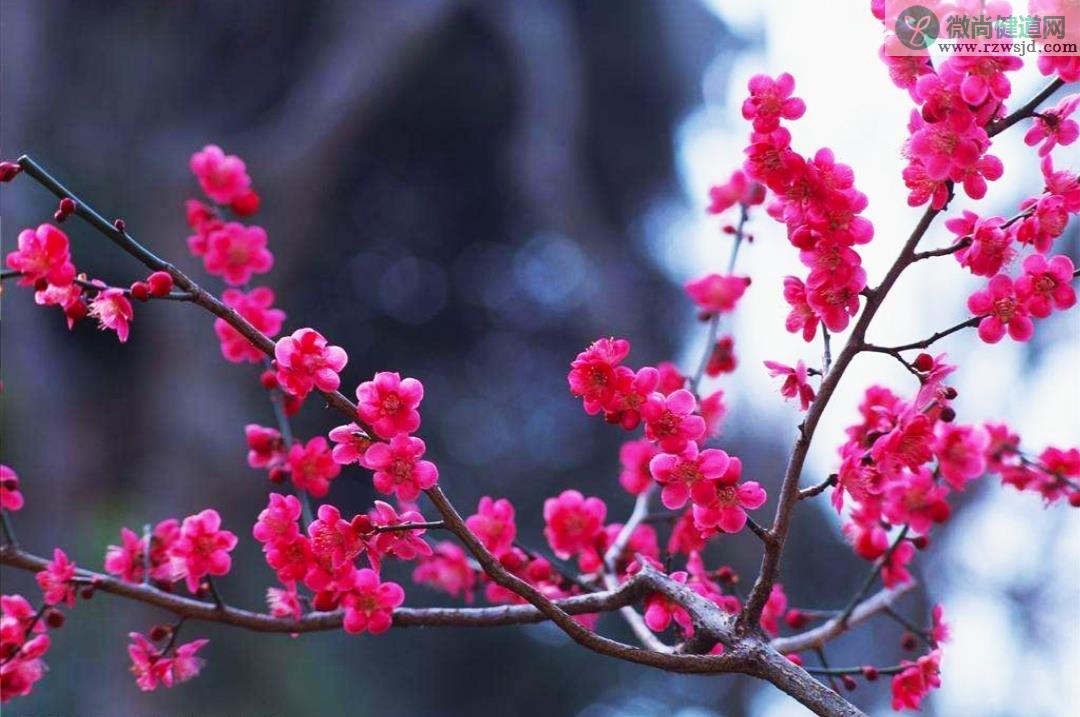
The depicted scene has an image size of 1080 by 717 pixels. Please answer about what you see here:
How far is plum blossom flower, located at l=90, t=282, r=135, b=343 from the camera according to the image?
748 mm

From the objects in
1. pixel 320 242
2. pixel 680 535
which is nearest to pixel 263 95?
pixel 320 242

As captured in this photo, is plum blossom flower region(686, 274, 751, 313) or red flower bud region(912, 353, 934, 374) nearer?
red flower bud region(912, 353, 934, 374)

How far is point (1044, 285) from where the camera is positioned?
0.77 meters

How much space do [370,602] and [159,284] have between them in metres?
0.33

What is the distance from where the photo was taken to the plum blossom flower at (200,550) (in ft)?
2.98

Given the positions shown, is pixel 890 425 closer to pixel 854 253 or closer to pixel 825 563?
pixel 854 253

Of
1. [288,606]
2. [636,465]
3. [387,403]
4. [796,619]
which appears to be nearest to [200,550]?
[288,606]

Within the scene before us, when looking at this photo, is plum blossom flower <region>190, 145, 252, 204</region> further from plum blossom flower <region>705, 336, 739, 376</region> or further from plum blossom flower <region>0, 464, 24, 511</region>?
plum blossom flower <region>705, 336, 739, 376</region>

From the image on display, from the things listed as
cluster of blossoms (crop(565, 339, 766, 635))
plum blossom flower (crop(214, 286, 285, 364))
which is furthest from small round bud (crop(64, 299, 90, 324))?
cluster of blossoms (crop(565, 339, 766, 635))

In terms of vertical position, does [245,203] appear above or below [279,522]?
above

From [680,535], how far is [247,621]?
497 millimetres

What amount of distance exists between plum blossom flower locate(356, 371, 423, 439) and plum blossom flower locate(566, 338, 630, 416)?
122 millimetres

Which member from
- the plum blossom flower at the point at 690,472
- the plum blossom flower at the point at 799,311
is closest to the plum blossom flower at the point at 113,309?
the plum blossom flower at the point at 690,472

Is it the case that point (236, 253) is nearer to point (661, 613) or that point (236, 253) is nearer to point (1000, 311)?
point (661, 613)
